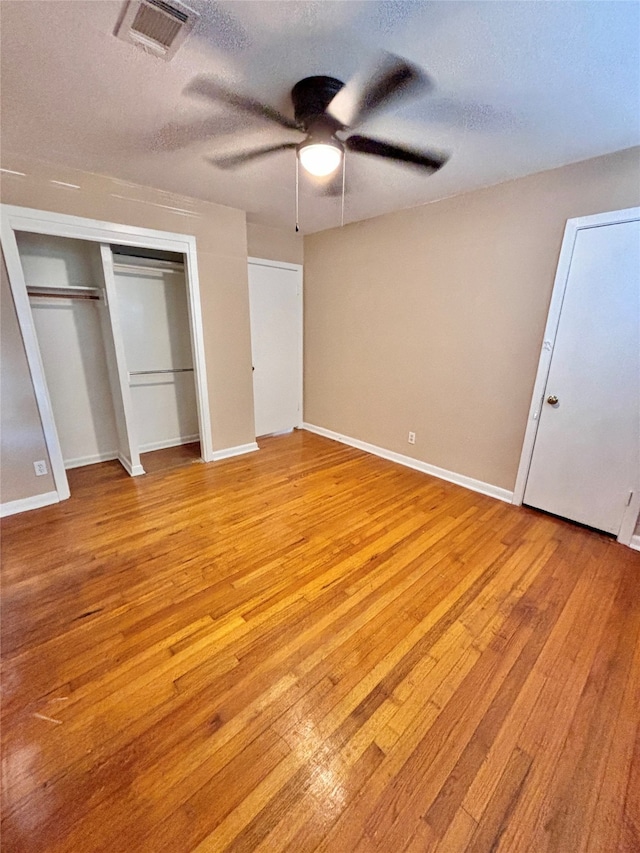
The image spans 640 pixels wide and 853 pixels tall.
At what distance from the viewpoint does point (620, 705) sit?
133 cm

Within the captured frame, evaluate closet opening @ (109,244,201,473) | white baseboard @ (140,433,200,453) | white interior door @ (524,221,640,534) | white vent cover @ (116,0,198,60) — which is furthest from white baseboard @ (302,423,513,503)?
white vent cover @ (116,0,198,60)

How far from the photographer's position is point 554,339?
95.1 inches

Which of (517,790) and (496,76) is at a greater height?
(496,76)

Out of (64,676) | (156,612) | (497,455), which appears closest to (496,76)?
(497,455)

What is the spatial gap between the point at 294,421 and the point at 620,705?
3.89 metres

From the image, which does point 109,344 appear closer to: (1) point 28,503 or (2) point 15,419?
(2) point 15,419

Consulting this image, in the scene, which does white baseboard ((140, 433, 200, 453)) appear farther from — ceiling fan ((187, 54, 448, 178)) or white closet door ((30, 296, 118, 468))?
ceiling fan ((187, 54, 448, 178))

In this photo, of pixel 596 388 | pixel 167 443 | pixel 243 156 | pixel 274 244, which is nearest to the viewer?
pixel 243 156

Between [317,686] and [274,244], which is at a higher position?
[274,244]

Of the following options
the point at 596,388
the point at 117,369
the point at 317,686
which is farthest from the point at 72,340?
the point at 596,388

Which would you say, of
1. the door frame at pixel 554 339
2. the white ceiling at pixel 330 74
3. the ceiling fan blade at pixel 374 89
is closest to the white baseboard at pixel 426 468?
the door frame at pixel 554 339

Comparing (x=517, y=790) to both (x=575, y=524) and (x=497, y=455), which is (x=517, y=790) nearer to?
(x=575, y=524)

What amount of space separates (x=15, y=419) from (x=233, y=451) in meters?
1.84

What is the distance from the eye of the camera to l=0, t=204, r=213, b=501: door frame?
2.26m
